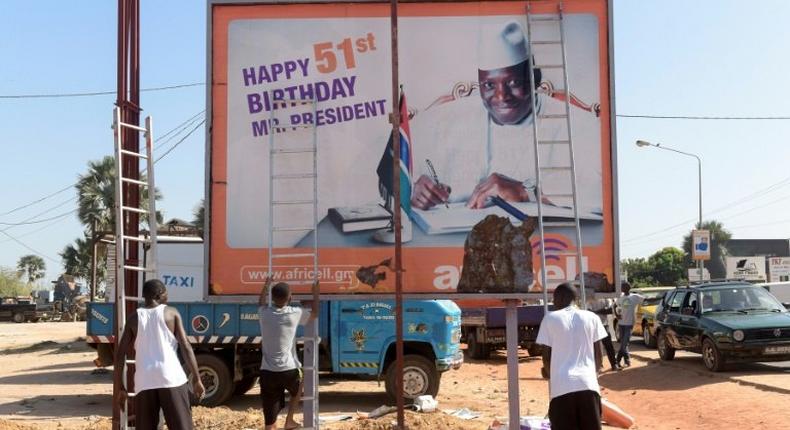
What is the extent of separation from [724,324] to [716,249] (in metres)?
81.5

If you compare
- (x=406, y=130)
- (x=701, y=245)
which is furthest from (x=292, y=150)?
(x=701, y=245)

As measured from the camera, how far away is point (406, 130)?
8.68 m

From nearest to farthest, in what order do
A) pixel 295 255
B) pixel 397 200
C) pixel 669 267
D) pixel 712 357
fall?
pixel 397 200 < pixel 295 255 < pixel 712 357 < pixel 669 267

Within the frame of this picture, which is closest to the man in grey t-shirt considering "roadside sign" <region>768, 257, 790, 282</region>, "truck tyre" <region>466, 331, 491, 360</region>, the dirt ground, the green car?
the dirt ground

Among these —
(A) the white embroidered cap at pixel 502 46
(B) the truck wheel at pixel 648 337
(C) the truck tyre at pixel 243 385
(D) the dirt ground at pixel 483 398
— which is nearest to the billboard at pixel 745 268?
(B) the truck wheel at pixel 648 337

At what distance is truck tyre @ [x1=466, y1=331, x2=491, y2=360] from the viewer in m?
21.4

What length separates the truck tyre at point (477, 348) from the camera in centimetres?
2138

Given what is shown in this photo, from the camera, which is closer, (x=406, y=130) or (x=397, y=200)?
(x=397, y=200)

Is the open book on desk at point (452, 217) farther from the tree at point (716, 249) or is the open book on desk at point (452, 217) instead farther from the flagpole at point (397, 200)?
the tree at point (716, 249)

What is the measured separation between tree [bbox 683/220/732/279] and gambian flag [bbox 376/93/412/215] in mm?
83575

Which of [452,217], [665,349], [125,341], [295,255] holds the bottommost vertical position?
[665,349]

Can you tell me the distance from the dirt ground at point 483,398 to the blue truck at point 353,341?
63 centimetres

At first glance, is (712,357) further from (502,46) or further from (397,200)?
(397,200)

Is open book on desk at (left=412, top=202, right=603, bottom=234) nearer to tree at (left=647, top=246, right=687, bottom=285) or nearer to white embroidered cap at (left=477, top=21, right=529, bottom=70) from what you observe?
white embroidered cap at (left=477, top=21, right=529, bottom=70)
